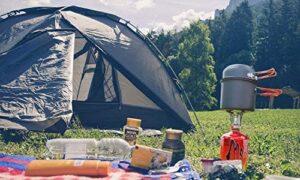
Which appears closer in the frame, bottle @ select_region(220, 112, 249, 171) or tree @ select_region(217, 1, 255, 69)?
bottle @ select_region(220, 112, 249, 171)

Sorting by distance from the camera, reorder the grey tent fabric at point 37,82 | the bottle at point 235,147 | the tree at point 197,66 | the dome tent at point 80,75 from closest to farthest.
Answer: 1. the bottle at point 235,147
2. the grey tent fabric at point 37,82
3. the dome tent at point 80,75
4. the tree at point 197,66

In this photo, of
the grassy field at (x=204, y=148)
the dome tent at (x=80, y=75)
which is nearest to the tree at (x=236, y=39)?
the dome tent at (x=80, y=75)

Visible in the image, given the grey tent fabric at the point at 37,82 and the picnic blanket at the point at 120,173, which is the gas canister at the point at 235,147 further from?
the grey tent fabric at the point at 37,82

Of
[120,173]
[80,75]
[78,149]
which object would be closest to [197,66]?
[80,75]

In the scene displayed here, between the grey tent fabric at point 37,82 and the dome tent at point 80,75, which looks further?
the dome tent at point 80,75

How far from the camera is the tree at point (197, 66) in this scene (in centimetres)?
2494

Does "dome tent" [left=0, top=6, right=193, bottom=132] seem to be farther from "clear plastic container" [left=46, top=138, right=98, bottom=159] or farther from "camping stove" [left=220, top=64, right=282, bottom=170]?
"camping stove" [left=220, top=64, right=282, bottom=170]

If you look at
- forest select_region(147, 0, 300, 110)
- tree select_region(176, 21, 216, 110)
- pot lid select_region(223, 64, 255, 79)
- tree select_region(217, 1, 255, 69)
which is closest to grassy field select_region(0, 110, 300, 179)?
pot lid select_region(223, 64, 255, 79)

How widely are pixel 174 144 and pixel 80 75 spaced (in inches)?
173

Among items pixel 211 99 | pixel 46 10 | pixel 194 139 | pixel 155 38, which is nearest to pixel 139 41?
pixel 46 10

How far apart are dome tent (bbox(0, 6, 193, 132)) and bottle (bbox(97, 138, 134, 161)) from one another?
1.72 metres

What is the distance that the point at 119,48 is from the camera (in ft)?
19.6

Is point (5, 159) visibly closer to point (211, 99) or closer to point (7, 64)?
point (7, 64)

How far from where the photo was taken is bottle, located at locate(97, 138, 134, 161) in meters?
3.03
